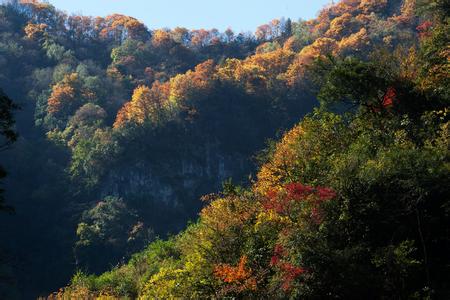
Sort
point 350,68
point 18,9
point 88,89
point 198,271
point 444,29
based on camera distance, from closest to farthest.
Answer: point 198,271
point 350,68
point 444,29
point 88,89
point 18,9

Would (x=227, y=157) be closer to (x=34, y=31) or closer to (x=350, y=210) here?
(x=34, y=31)

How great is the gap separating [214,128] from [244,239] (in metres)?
81.5

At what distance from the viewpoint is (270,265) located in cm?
2200

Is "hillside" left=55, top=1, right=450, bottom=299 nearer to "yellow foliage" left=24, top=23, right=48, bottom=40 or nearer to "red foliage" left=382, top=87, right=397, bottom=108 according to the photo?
"red foliage" left=382, top=87, right=397, bottom=108

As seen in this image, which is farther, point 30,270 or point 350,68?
point 30,270

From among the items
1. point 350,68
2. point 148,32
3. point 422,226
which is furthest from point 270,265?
point 148,32

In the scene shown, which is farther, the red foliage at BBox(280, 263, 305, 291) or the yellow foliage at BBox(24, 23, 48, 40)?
the yellow foliage at BBox(24, 23, 48, 40)

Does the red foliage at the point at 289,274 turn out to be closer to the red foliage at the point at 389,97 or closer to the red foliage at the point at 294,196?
the red foliage at the point at 294,196

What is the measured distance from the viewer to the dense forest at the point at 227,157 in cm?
2075

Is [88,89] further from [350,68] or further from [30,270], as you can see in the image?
[350,68]

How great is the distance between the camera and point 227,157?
106 metres

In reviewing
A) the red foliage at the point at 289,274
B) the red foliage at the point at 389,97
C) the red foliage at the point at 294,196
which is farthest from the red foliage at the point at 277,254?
the red foliage at the point at 389,97

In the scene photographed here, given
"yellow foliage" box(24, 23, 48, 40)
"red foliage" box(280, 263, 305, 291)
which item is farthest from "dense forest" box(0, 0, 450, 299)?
"yellow foliage" box(24, 23, 48, 40)

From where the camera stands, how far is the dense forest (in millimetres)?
20750
